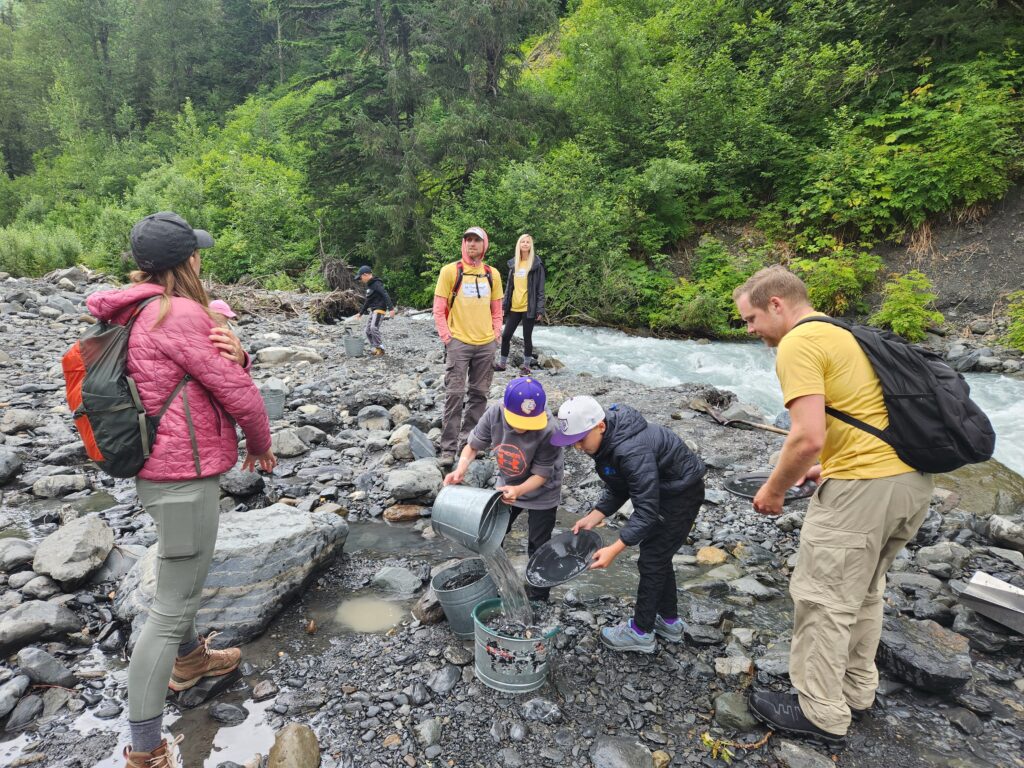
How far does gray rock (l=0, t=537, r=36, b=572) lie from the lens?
3.66m

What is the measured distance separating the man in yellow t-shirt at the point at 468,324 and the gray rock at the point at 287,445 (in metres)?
1.60

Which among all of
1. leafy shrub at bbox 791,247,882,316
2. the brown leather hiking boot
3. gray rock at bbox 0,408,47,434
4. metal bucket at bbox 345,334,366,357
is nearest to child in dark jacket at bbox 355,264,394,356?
metal bucket at bbox 345,334,366,357

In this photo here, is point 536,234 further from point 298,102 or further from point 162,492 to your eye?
point 298,102

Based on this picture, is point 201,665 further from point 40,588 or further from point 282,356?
point 282,356

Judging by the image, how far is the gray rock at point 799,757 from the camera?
2.48 meters

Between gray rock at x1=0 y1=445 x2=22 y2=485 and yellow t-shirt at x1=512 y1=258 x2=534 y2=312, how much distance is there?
20.5 feet

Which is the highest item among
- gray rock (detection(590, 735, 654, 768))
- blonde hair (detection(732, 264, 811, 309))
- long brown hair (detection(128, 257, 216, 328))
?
blonde hair (detection(732, 264, 811, 309))

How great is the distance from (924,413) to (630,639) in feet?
6.45

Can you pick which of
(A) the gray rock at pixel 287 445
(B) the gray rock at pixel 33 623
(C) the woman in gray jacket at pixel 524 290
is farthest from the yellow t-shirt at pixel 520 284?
(B) the gray rock at pixel 33 623

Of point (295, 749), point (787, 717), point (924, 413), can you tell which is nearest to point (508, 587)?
point (295, 749)

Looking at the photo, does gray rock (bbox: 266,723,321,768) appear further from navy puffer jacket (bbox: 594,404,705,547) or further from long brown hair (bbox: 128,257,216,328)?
long brown hair (bbox: 128,257,216,328)

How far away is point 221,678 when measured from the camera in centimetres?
284

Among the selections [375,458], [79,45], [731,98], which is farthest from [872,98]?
[79,45]

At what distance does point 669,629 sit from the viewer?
3328 millimetres
